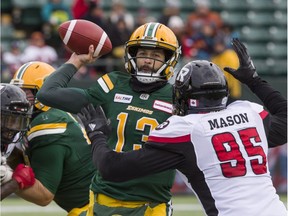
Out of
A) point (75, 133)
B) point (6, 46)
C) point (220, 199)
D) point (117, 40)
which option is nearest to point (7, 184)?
point (75, 133)

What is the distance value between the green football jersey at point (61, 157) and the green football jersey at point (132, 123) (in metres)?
0.29

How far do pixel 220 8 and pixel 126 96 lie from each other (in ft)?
34.9

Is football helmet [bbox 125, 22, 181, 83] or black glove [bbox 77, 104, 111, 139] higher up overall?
football helmet [bbox 125, 22, 181, 83]

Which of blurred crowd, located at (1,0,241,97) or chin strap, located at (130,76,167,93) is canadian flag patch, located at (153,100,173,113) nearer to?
chin strap, located at (130,76,167,93)

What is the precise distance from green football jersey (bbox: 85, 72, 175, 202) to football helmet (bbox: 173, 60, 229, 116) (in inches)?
20.6

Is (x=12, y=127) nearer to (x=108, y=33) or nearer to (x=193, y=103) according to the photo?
(x=193, y=103)

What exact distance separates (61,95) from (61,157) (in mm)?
467

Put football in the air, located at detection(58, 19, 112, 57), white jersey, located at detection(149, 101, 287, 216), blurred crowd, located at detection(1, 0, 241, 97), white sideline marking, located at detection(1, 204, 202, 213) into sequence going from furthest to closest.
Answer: blurred crowd, located at detection(1, 0, 241, 97)
white sideline marking, located at detection(1, 204, 202, 213)
football in the air, located at detection(58, 19, 112, 57)
white jersey, located at detection(149, 101, 287, 216)

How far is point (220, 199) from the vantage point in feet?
12.4

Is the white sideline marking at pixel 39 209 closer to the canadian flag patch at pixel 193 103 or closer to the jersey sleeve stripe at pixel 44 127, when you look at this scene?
the jersey sleeve stripe at pixel 44 127

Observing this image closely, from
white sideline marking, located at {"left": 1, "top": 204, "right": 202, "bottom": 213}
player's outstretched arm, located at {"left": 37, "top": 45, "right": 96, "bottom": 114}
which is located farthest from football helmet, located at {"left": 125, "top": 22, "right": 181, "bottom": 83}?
white sideline marking, located at {"left": 1, "top": 204, "right": 202, "bottom": 213}

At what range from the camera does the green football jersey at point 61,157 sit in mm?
4680

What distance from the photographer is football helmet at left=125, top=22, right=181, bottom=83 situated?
4.63 meters

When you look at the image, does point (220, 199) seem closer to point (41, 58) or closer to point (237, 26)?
point (41, 58)
